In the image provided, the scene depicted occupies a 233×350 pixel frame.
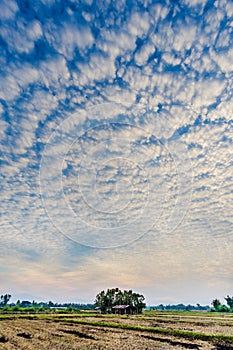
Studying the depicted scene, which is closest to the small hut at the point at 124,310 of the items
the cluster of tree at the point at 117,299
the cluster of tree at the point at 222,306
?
the cluster of tree at the point at 117,299

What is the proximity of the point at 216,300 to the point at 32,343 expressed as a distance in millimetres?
101820

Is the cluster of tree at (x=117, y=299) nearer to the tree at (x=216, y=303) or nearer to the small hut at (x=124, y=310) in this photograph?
the small hut at (x=124, y=310)

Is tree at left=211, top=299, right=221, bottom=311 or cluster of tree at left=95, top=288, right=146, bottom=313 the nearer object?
cluster of tree at left=95, top=288, right=146, bottom=313

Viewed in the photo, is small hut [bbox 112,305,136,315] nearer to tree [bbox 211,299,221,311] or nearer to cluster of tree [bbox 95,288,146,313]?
cluster of tree [bbox 95,288,146,313]

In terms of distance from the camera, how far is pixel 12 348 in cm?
1395

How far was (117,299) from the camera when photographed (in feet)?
255

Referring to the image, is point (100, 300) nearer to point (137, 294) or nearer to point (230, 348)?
point (137, 294)

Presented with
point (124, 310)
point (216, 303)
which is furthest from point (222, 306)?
point (124, 310)

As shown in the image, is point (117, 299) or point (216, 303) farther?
point (216, 303)

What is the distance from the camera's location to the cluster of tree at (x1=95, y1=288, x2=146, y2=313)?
246ft

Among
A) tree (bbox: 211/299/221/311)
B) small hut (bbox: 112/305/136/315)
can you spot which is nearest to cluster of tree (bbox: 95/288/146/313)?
small hut (bbox: 112/305/136/315)

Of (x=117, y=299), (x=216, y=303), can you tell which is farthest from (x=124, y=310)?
(x=216, y=303)

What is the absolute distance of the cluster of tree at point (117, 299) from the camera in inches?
2958

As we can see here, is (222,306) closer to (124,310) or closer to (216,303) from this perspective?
(216,303)
